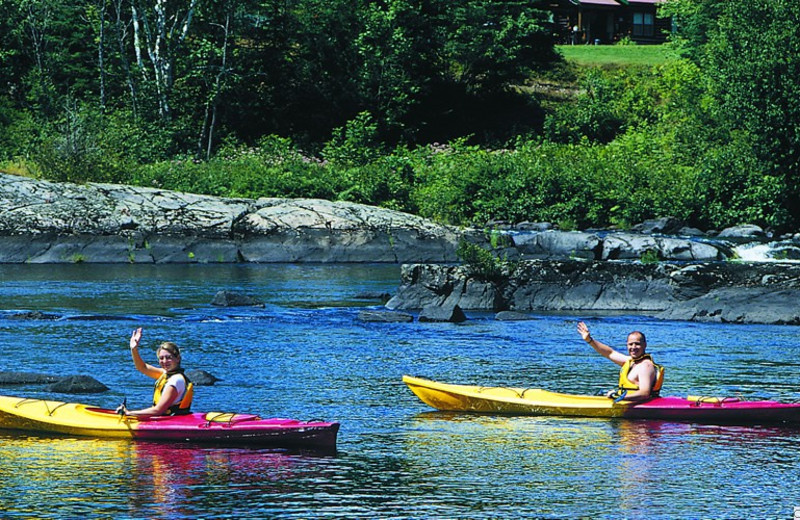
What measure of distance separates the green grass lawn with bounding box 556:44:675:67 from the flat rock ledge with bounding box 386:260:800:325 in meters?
41.4

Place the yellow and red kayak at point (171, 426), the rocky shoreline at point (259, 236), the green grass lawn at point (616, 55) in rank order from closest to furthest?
1. the yellow and red kayak at point (171, 426)
2. the rocky shoreline at point (259, 236)
3. the green grass lawn at point (616, 55)

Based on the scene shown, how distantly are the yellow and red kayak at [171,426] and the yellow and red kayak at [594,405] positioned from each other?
2.71 metres

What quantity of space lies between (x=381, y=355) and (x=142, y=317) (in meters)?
5.89

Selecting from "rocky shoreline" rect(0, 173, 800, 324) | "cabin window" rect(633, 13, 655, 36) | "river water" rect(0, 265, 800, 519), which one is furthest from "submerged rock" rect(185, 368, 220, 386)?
"cabin window" rect(633, 13, 655, 36)

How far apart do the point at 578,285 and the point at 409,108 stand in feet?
99.2

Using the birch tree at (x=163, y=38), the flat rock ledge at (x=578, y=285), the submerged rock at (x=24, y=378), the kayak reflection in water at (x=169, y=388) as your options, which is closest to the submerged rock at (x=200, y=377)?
the submerged rock at (x=24, y=378)

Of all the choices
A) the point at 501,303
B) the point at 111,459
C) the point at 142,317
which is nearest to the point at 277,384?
the point at 111,459

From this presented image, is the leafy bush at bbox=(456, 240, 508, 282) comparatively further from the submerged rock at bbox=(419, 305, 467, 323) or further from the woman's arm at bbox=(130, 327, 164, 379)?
the woman's arm at bbox=(130, 327, 164, 379)

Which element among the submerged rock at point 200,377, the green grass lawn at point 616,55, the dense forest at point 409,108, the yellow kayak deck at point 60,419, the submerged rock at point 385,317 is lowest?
the submerged rock at point 385,317

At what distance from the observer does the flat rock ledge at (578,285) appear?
2448 centimetres

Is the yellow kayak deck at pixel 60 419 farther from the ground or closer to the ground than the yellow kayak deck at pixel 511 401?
farther from the ground

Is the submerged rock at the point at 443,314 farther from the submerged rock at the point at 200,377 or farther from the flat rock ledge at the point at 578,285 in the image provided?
the submerged rock at the point at 200,377

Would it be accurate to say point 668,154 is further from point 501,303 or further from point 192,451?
point 192,451

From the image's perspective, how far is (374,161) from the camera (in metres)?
46.9
